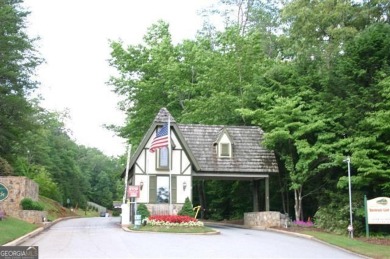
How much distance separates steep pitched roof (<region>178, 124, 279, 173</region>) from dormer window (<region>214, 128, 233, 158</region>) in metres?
0.30

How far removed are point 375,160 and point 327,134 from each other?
14.9 feet

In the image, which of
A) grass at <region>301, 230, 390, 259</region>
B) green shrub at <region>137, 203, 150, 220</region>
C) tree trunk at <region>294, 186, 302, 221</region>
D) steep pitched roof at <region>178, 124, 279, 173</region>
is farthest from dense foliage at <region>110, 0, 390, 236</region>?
green shrub at <region>137, 203, 150, 220</region>

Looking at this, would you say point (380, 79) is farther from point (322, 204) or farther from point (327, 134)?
point (322, 204)

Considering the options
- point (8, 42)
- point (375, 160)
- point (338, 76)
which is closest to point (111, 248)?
point (375, 160)

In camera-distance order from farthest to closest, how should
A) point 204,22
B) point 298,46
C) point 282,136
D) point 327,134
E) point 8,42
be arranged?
1. point 204,22
2. point 298,46
3. point 8,42
4. point 282,136
5. point 327,134

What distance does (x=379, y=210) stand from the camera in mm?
22828

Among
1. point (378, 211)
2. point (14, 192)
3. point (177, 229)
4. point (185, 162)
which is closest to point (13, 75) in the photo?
point (14, 192)

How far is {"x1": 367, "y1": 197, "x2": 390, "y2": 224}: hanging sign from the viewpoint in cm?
2272

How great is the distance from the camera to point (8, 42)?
113 feet

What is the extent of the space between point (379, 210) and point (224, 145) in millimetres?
12605

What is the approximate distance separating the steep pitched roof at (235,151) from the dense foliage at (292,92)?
1.20 m

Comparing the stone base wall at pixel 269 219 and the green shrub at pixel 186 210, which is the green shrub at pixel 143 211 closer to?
the green shrub at pixel 186 210

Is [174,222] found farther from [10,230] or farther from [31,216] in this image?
[31,216]

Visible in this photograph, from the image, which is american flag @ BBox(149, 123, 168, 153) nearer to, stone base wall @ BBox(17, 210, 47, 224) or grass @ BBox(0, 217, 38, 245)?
stone base wall @ BBox(17, 210, 47, 224)
